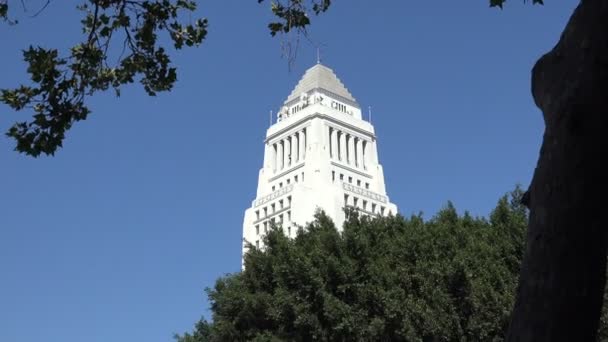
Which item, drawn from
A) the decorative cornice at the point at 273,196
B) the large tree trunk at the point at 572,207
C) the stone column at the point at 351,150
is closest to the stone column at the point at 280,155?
the decorative cornice at the point at 273,196

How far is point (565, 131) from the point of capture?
4.68m

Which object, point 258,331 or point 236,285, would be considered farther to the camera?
point 236,285

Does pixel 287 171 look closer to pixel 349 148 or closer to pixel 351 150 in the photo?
pixel 349 148

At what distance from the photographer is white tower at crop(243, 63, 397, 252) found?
6819 centimetres

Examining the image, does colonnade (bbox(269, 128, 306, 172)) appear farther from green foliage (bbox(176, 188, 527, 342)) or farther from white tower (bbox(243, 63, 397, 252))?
green foliage (bbox(176, 188, 527, 342))

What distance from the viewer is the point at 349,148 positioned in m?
73.6

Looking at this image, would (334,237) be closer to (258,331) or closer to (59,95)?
(258,331)

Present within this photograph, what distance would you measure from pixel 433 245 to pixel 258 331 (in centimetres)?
668

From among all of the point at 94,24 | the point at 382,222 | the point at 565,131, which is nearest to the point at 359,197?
the point at 382,222

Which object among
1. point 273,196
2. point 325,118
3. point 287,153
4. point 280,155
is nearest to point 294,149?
point 287,153

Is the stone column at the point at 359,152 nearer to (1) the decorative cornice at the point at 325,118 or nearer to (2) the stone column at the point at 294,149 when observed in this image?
(1) the decorative cornice at the point at 325,118

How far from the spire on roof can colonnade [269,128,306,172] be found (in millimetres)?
5357

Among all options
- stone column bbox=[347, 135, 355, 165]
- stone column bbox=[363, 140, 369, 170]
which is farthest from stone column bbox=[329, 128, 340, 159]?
stone column bbox=[363, 140, 369, 170]

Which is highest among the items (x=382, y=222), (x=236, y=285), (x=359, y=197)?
(x=359, y=197)
